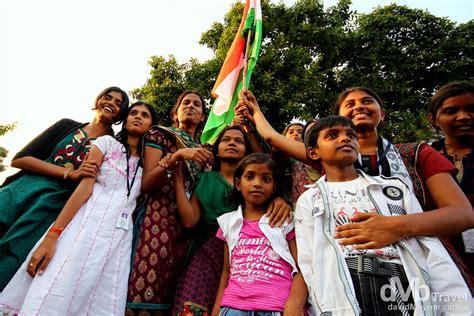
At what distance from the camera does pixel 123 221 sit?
7.77 feet

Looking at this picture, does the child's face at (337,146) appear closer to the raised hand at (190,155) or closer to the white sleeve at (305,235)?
the white sleeve at (305,235)

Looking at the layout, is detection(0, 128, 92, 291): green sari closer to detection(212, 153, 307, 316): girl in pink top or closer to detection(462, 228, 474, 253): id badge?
detection(212, 153, 307, 316): girl in pink top

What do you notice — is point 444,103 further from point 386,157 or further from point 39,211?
point 39,211

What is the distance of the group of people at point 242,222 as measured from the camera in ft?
5.42

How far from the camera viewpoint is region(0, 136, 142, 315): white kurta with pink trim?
1.92 m

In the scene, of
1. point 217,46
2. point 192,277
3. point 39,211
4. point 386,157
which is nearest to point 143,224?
point 192,277

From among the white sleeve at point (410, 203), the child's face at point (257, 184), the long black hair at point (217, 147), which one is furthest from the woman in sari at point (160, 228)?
the white sleeve at point (410, 203)

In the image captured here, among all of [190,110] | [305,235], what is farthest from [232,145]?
[305,235]

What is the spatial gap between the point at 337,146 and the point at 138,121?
6.10 feet

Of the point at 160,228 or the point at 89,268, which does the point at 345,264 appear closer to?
the point at 160,228

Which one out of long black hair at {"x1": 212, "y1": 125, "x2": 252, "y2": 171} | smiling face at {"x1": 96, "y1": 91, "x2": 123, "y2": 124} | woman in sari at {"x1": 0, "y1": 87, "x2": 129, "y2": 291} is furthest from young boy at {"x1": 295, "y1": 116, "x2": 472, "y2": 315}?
smiling face at {"x1": 96, "y1": 91, "x2": 123, "y2": 124}

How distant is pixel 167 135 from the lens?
115 inches

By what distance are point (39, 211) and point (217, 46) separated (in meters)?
10.3

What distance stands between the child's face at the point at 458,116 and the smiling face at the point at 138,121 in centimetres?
256
